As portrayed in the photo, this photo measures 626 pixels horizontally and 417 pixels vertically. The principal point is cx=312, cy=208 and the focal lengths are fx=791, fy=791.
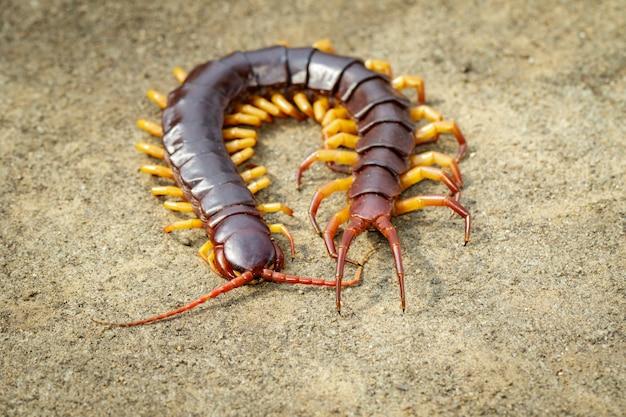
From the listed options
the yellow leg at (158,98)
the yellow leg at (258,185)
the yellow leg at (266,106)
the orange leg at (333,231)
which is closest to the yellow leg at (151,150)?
the yellow leg at (158,98)

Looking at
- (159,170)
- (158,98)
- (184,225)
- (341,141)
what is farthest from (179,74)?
(184,225)

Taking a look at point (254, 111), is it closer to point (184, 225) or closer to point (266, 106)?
point (266, 106)

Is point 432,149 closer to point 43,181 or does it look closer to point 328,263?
point 328,263

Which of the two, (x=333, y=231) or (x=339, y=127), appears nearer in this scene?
(x=333, y=231)

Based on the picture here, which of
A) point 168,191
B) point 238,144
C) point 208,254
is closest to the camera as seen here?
point 208,254

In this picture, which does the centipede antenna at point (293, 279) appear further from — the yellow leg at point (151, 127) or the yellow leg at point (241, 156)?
the yellow leg at point (151, 127)

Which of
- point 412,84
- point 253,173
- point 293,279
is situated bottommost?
point 293,279

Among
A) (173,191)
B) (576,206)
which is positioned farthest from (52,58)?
(576,206)
